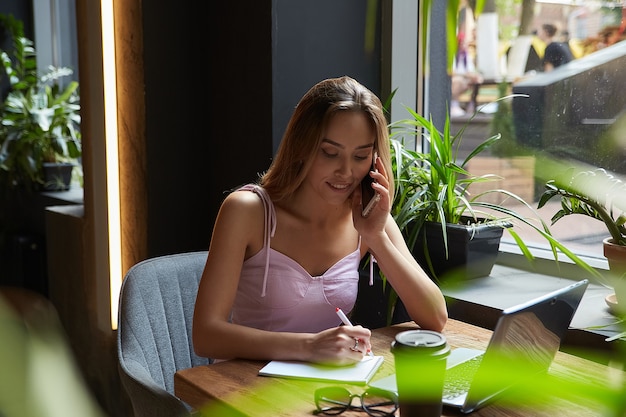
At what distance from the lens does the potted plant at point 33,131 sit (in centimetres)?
412

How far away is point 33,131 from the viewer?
4156mm

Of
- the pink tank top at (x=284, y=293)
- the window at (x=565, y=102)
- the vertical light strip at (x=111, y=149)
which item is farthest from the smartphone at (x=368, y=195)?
the vertical light strip at (x=111, y=149)

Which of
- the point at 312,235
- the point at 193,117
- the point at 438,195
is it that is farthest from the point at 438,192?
the point at 193,117

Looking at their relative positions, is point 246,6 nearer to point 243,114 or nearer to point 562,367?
point 243,114

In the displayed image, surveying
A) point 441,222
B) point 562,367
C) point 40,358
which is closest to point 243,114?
point 441,222

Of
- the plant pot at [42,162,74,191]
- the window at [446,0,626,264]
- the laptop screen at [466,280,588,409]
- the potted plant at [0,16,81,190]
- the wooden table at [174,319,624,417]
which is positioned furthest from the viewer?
the plant pot at [42,162,74,191]

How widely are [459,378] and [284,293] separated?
59 cm

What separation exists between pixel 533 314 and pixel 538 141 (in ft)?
4.39

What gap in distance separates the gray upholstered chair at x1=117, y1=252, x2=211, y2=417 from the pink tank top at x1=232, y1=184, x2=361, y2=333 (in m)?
0.19

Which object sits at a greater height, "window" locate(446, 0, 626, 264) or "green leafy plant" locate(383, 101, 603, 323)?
"window" locate(446, 0, 626, 264)

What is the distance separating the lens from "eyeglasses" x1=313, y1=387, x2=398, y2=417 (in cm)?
131

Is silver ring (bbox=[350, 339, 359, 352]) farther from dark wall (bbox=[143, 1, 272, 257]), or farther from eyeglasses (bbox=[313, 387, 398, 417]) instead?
dark wall (bbox=[143, 1, 272, 257])

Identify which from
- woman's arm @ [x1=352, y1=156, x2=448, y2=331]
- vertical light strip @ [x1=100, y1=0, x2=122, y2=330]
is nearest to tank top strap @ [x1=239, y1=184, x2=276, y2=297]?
woman's arm @ [x1=352, y1=156, x2=448, y2=331]

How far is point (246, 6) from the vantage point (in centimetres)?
271
